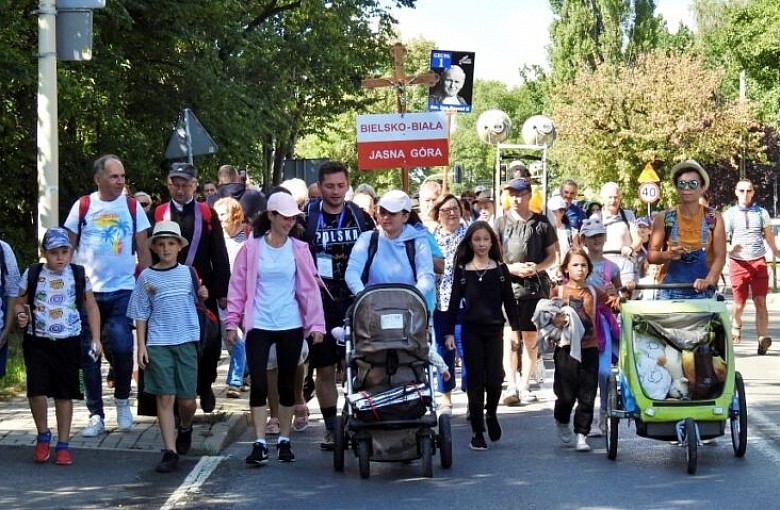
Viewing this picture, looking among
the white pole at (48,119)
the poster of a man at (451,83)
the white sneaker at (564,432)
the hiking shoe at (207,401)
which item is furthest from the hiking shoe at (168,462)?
the poster of a man at (451,83)

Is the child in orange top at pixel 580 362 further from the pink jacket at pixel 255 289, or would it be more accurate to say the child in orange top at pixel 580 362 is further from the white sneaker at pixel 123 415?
the white sneaker at pixel 123 415

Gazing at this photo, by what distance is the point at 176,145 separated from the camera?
1827 centimetres

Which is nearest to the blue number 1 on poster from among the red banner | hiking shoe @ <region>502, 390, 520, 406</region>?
the red banner

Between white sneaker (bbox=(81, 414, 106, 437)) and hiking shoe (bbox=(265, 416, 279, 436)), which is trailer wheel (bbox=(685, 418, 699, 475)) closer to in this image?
hiking shoe (bbox=(265, 416, 279, 436))

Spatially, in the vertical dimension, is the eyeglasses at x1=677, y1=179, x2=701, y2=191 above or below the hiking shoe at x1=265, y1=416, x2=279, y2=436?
above

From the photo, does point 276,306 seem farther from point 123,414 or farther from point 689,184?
point 689,184

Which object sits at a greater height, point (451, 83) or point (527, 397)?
point (451, 83)

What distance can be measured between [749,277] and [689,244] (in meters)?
6.36

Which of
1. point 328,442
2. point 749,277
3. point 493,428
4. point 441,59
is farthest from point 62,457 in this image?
point 441,59

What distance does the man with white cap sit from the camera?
1088 cm

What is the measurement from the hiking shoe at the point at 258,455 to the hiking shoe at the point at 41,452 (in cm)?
132

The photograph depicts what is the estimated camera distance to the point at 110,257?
35.8 feet

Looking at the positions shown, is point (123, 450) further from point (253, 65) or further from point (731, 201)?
point (731, 201)

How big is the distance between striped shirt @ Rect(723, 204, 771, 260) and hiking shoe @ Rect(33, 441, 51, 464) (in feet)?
32.7
